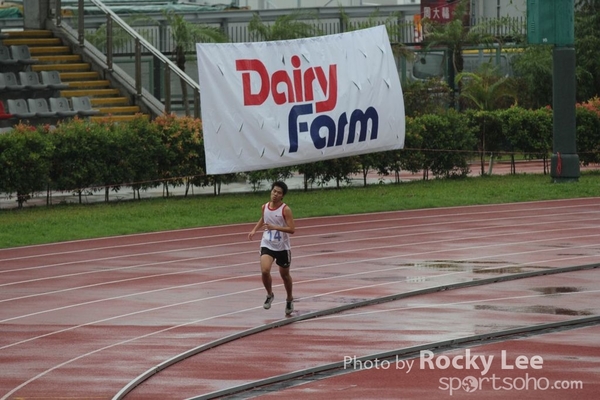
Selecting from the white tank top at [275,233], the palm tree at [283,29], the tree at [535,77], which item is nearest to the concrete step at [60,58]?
the palm tree at [283,29]

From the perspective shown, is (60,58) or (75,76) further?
(60,58)

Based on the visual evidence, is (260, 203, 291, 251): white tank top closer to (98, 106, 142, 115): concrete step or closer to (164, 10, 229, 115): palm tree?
(98, 106, 142, 115): concrete step

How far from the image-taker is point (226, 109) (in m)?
24.8

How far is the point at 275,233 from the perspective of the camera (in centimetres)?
1490

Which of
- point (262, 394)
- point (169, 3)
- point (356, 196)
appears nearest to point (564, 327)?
point (262, 394)

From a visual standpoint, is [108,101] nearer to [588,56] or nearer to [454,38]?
[454,38]

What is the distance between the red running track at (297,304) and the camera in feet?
Answer: 36.8

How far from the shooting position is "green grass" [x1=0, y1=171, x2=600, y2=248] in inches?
900

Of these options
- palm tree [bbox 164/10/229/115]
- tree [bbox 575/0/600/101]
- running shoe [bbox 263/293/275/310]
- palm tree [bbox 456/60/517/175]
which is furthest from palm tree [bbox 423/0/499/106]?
running shoe [bbox 263/293/275/310]

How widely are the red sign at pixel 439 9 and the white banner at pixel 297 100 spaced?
17.4m

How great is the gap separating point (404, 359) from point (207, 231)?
1151 cm

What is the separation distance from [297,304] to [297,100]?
1082cm

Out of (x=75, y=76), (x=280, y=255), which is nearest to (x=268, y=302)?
(x=280, y=255)

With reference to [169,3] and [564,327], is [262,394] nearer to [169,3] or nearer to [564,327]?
[564,327]
